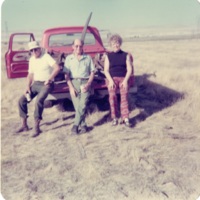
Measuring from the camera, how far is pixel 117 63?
5336mm

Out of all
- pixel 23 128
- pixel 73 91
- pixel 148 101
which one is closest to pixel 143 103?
pixel 148 101

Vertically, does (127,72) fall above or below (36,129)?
above

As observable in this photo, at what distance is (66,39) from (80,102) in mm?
2639

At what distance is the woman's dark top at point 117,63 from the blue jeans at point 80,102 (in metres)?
0.53

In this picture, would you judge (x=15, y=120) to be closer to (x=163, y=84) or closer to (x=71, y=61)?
(x=71, y=61)

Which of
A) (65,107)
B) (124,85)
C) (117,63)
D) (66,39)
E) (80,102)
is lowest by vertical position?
(65,107)

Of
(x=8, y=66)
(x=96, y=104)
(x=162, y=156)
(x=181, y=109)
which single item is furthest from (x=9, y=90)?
(x=162, y=156)

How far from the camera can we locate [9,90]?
912cm

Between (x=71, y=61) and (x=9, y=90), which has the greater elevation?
(x=71, y=61)

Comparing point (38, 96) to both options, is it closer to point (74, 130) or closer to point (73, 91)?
point (73, 91)

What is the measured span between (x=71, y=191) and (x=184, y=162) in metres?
1.57

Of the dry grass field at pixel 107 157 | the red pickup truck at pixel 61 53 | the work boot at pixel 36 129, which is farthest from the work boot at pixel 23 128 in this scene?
the red pickup truck at pixel 61 53

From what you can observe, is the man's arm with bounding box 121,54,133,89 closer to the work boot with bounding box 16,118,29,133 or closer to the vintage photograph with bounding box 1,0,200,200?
the vintage photograph with bounding box 1,0,200,200

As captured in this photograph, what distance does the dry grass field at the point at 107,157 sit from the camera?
11.4 ft
